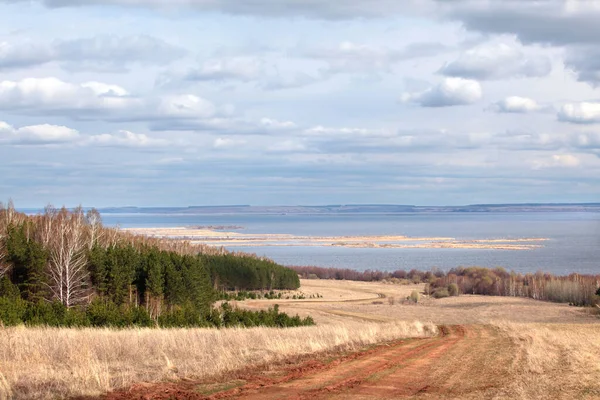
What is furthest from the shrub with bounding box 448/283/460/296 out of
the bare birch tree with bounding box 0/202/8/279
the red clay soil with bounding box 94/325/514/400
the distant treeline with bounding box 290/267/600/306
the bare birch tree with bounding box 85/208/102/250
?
the red clay soil with bounding box 94/325/514/400

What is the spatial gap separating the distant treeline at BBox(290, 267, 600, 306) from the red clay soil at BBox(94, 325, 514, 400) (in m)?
46.4

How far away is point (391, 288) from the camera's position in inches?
3829

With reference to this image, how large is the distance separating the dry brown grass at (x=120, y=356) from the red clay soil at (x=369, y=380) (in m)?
0.73

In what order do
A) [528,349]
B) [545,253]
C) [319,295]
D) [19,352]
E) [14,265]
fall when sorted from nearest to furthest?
[19,352]
[528,349]
[14,265]
[319,295]
[545,253]

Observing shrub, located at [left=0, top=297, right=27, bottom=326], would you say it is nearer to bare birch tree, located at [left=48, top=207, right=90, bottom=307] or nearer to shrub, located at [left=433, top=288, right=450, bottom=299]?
bare birch tree, located at [left=48, top=207, right=90, bottom=307]

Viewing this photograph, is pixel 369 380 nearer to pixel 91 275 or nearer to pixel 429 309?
pixel 91 275

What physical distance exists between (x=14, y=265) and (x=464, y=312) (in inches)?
1531

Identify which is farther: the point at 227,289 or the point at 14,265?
the point at 227,289

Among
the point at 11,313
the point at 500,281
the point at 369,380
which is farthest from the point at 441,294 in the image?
the point at 369,380

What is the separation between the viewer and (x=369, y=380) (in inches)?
537

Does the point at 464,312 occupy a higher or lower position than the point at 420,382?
lower

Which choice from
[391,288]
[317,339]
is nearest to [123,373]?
[317,339]

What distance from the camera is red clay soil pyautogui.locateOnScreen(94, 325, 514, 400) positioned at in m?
11.8

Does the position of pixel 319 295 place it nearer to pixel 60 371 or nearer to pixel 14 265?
pixel 14 265
